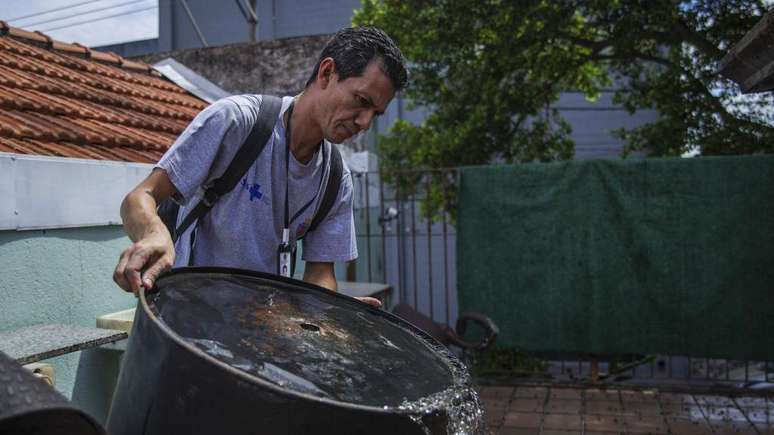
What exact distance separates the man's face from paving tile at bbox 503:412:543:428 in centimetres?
392

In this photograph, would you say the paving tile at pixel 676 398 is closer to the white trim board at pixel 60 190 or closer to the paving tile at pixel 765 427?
the paving tile at pixel 765 427

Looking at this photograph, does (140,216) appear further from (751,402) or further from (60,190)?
(751,402)

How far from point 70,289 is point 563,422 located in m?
3.88

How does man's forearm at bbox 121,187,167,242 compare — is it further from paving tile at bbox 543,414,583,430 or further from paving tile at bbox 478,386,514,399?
paving tile at bbox 478,386,514,399

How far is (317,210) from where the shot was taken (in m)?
2.34

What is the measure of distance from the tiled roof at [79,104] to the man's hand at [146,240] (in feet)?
5.96

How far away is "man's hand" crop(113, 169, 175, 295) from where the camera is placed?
146cm

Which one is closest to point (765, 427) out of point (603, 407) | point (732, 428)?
point (732, 428)

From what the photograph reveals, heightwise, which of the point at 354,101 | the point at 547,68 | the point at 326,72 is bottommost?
the point at 354,101

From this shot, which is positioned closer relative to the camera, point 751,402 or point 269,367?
point 269,367

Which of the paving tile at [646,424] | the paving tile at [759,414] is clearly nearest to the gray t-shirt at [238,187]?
the paving tile at [646,424]

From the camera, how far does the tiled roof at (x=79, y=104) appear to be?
3.79 m

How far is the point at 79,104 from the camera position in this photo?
15.8 feet

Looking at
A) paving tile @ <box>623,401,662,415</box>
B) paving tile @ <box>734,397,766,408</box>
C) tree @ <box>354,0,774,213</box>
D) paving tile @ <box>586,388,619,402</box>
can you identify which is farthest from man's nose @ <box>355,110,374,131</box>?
tree @ <box>354,0,774,213</box>
